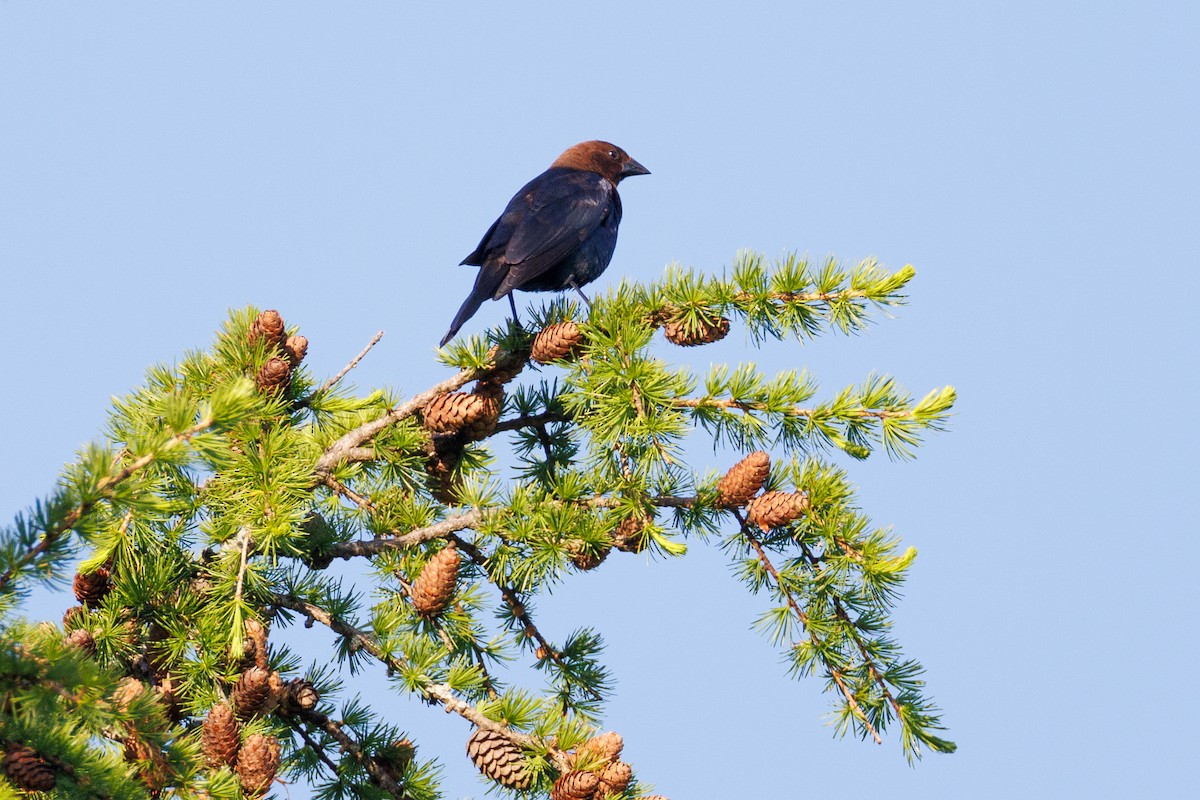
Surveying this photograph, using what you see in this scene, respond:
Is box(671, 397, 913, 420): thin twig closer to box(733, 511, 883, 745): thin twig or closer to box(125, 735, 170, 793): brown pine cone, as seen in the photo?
box(733, 511, 883, 745): thin twig

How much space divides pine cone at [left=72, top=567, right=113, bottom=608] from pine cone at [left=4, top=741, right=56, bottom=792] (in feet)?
2.51

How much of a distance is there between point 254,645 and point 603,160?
4.66 metres

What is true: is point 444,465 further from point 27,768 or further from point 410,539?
point 27,768

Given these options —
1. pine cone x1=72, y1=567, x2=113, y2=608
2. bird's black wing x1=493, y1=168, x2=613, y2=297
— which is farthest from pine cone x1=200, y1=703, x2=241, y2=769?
bird's black wing x1=493, y1=168, x2=613, y2=297

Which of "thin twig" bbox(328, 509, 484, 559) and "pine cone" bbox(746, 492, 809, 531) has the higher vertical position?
"pine cone" bbox(746, 492, 809, 531)

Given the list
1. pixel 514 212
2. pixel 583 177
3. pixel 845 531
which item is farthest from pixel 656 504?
pixel 583 177

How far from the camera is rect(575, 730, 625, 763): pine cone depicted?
2488mm

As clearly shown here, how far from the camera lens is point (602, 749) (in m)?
2.50

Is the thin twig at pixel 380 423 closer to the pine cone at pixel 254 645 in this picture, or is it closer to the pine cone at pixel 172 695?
the pine cone at pixel 254 645

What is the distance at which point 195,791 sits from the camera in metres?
2.36

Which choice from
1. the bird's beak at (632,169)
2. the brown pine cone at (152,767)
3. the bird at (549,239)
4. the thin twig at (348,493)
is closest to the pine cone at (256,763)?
the brown pine cone at (152,767)

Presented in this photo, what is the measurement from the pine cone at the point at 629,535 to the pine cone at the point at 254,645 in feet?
2.74

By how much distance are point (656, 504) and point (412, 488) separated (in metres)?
0.74

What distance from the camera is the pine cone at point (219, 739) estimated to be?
2480mm
